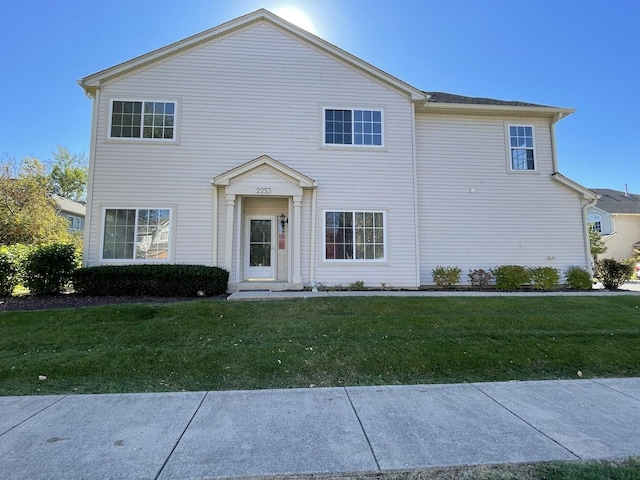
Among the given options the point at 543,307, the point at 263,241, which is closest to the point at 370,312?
the point at 543,307

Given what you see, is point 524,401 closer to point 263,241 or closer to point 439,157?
point 263,241

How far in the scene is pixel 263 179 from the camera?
10523 mm

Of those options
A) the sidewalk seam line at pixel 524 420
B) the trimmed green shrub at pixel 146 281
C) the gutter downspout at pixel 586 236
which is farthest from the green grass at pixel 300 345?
the gutter downspout at pixel 586 236

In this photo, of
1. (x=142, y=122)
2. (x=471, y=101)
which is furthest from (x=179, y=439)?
(x=471, y=101)

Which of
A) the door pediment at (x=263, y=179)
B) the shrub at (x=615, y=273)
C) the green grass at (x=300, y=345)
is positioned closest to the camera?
the green grass at (x=300, y=345)

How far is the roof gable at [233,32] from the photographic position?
34.7 ft

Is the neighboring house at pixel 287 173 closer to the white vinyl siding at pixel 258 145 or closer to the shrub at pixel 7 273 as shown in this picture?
the white vinyl siding at pixel 258 145

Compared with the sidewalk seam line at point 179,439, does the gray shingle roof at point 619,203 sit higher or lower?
higher

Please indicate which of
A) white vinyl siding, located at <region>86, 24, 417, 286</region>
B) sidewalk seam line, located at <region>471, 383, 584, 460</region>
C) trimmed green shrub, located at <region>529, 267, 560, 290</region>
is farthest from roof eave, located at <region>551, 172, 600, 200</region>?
sidewalk seam line, located at <region>471, 383, 584, 460</region>

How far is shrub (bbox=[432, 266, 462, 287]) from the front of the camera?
11336mm

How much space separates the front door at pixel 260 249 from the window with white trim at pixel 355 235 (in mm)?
1916

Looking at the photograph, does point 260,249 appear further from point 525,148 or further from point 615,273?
point 615,273

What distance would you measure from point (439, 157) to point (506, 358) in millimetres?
8645

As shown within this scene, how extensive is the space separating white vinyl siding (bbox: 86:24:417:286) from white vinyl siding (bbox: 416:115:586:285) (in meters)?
1.17
